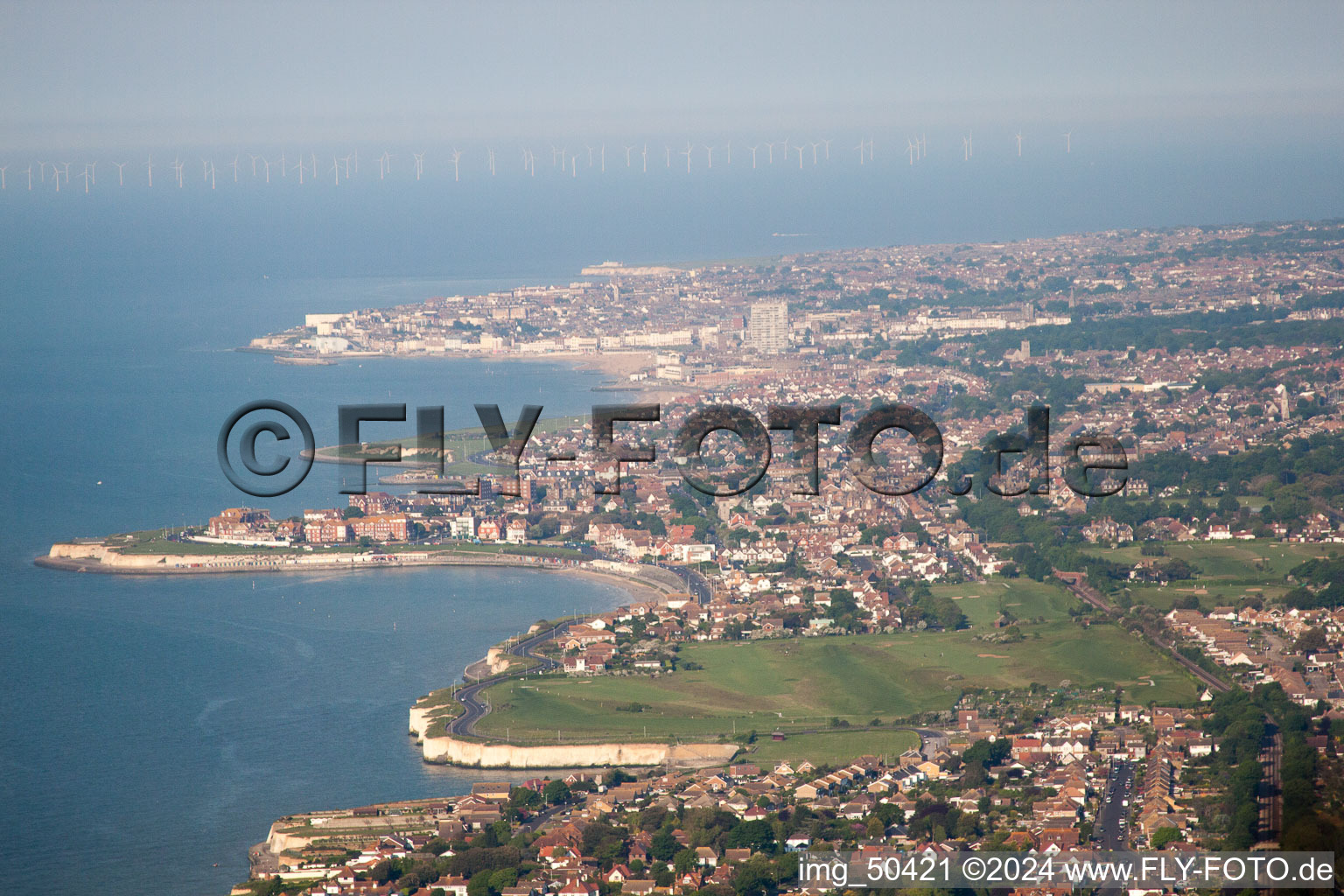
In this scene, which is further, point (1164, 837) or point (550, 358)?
point (550, 358)

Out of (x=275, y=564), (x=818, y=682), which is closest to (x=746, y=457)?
(x=275, y=564)

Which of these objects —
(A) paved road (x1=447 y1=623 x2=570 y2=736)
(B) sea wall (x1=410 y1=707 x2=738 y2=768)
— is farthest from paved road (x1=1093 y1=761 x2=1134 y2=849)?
(A) paved road (x1=447 y1=623 x2=570 y2=736)

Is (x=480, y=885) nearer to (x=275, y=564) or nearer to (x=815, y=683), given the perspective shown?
(x=815, y=683)

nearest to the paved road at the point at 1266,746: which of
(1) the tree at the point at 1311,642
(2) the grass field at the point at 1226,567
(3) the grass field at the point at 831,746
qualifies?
(1) the tree at the point at 1311,642

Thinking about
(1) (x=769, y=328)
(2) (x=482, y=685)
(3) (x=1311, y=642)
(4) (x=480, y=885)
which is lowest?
(4) (x=480, y=885)

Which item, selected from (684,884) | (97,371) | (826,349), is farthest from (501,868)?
(97,371)

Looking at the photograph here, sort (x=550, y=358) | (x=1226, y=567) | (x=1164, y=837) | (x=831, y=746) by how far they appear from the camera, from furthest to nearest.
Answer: (x=550, y=358), (x=1226, y=567), (x=831, y=746), (x=1164, y=837)

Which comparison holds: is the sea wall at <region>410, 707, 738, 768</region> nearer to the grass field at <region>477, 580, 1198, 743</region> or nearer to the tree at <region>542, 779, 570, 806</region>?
the grass field at <region>477, 580, 1198, 743</region>
